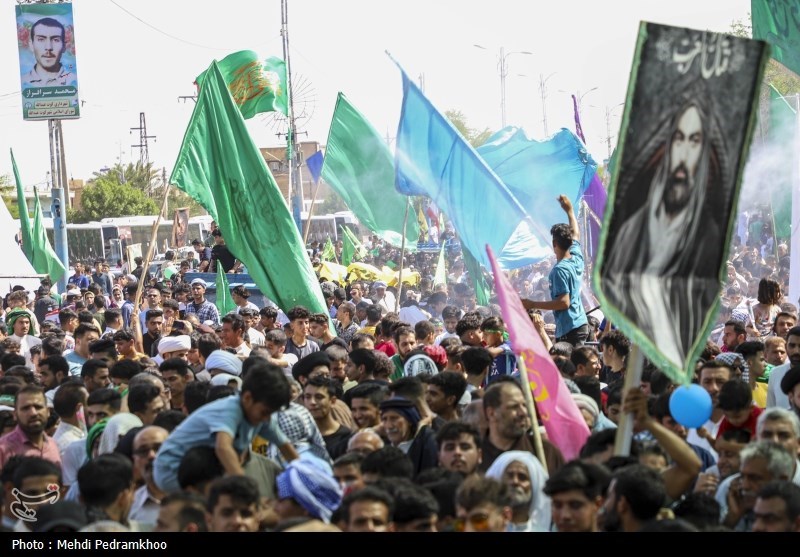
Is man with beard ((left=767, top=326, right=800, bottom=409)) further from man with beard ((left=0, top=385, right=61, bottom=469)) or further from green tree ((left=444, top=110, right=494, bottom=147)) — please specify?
green tree ((left=444, top=110, right=494, bottom=147))

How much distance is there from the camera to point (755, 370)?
27.5 ft

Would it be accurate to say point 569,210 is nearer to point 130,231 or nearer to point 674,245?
point 674,245

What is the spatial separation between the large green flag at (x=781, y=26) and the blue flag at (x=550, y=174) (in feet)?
9.51

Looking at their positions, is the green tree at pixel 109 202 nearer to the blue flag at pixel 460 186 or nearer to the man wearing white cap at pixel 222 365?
the blue flag at pixel 460 186

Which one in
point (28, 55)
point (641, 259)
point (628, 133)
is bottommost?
point (641, 259)

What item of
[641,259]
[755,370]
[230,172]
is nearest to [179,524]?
[641,259]

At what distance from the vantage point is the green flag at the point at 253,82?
1568 centimetres

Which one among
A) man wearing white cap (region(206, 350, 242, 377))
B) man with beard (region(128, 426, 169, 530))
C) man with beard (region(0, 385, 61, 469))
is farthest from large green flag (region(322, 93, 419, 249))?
man with beard (region(128, 426, 169, 530))

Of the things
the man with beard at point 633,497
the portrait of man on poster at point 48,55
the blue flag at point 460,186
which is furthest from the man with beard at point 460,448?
the portrait of man on poster at point 48,55

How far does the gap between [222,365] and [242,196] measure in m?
3.33

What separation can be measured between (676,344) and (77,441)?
135 inches

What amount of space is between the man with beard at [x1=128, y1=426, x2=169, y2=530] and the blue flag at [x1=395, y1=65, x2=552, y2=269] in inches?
219

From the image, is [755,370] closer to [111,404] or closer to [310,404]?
[310,404]

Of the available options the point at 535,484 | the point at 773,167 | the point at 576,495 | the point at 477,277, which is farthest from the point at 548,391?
the point at 773,167
